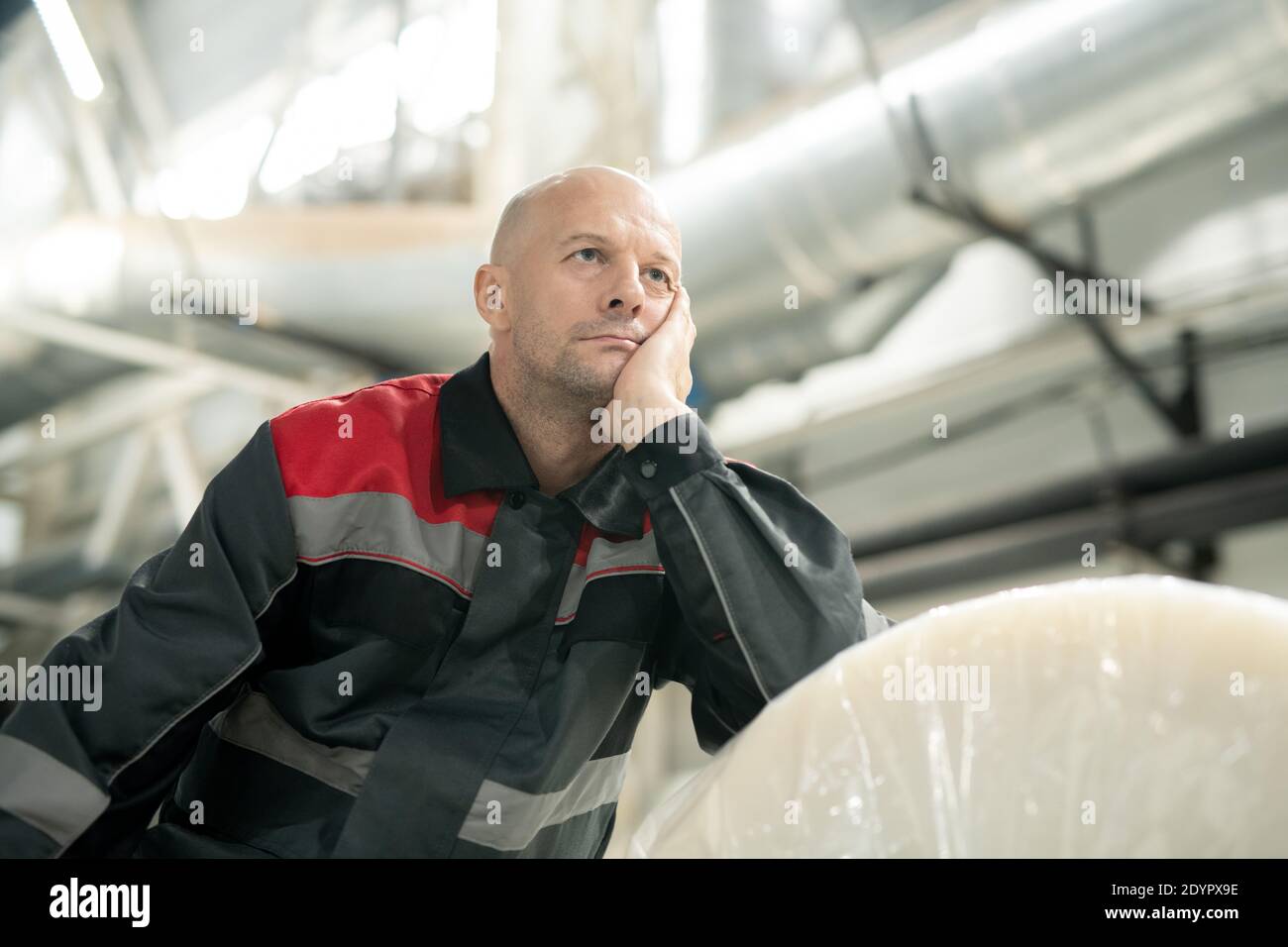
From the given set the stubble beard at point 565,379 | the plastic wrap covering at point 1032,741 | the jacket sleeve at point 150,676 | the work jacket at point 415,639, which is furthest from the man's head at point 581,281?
the plastic wrap covering at point 1032,741

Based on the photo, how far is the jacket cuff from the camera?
137 cm

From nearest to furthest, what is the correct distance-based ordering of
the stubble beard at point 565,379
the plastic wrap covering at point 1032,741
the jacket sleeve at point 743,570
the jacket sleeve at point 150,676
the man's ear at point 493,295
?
the plastic wrap covering at point 1032,741, the jacket sleeve at point 150,676, the jacket sleeve at point 743,570, the stubble beard at point 565,379, the man's ear at point 493,295

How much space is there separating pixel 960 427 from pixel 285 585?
3932 mm

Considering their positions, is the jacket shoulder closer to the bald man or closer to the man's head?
the bald man

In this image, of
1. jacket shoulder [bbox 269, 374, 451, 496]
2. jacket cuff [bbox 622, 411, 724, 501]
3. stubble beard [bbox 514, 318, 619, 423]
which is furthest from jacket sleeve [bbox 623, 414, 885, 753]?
jacket shoulder [bbox 269, 374, 451, 496]

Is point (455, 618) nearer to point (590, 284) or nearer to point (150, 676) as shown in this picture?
point (150, 676)

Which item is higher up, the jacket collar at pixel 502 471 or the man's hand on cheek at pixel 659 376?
the man's hand on cheek at pixel 659 376

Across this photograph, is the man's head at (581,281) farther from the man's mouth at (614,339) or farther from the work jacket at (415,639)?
the work jacket at (415,639)

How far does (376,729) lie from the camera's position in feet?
4.40

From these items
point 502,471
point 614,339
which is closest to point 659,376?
point 614,339

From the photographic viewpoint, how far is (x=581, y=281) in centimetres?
156

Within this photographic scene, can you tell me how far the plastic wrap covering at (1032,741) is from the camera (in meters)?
0.95
